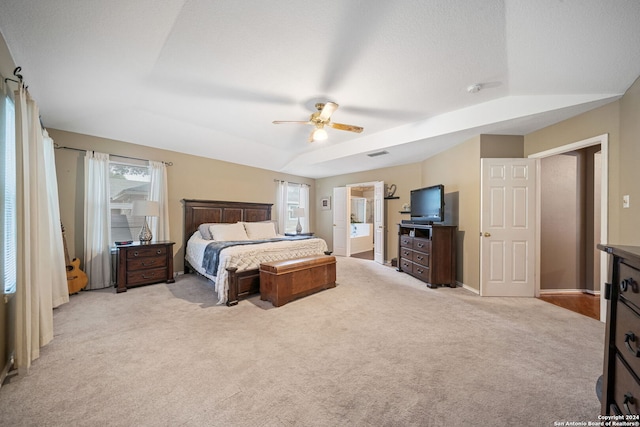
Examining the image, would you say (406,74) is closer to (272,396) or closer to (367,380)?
(367,380)

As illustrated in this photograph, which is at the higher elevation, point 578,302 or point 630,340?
point 630,340

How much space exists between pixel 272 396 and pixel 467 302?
115 inches

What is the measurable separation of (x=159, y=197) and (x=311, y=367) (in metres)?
4.15

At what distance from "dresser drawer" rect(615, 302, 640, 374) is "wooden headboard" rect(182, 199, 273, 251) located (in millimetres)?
5452

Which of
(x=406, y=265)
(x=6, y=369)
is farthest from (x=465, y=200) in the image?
(x=6, y=369)

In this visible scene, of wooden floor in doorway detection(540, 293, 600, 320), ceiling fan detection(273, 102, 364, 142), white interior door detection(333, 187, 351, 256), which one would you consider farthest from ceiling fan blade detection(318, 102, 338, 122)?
wooden floor in doorway detection(540, 293, 600, 320)

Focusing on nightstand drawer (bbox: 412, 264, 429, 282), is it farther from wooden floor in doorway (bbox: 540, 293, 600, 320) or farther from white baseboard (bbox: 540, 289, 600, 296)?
white baseboard (bbox: 540, 289, 600, 296)

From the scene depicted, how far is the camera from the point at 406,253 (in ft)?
15.9

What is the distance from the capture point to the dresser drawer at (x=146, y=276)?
3.72 meters

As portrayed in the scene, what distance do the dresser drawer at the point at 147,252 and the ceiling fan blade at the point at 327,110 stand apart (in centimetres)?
341

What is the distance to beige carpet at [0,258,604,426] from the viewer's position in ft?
4.70

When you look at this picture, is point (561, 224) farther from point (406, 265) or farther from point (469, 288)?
point (406, 265)

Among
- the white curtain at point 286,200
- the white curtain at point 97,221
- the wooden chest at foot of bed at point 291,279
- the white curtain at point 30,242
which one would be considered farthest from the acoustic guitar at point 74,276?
the white curtain at point 286,200

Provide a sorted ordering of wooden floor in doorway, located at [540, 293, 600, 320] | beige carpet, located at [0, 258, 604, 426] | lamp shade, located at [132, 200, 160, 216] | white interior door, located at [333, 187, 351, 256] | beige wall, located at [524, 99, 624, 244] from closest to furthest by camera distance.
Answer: beige carpet, located at [0, 258, 604, 426], beige wall, located at [524, 99, 624, 244], wooden floor in doorway, located at [540, 293, 600, 320], lamp shade, located at [132, 200, 160, 216], white interior door, located at [333, 187, 351, 256]
